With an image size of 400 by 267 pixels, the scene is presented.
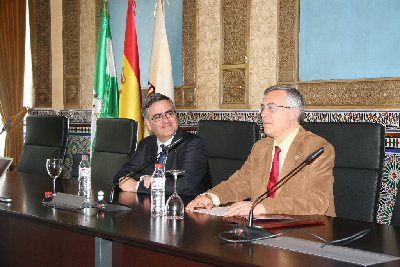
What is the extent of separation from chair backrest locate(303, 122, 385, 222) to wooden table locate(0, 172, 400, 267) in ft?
1.60

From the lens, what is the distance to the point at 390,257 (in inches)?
69.8

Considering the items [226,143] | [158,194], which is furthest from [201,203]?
[226,143]

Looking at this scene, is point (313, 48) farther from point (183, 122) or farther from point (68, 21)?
point (68, 21)

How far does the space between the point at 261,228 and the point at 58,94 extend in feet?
15.4

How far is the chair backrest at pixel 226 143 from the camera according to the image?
11.4ft

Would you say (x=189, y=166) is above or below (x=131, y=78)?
below

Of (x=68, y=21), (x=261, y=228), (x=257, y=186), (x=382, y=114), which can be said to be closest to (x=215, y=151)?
(x=257, y=186)

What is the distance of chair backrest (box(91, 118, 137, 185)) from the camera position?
395 centimetres

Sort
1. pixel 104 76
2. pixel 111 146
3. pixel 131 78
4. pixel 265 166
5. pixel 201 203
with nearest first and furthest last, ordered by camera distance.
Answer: pixel 201 203
pixel 265 166
pixel 111 146
pixel 131 78
pixel 104 76

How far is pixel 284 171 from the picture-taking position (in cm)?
285

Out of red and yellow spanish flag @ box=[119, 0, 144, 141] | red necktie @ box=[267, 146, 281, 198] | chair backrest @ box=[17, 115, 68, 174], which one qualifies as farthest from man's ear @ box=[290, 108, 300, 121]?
red and yellow spanish flag @ box=[119, 0, 144, 141]

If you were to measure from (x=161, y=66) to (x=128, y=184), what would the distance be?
1.83 m

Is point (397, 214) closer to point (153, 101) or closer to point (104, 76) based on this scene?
point (153, 101)

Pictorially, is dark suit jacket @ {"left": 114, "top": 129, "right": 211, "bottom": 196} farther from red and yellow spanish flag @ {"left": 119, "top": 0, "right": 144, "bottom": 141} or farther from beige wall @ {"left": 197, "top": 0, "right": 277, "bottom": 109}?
red and yellow spanish flag @ {"left": 119, "top": 0, "right": 144, "bottom": 141}
